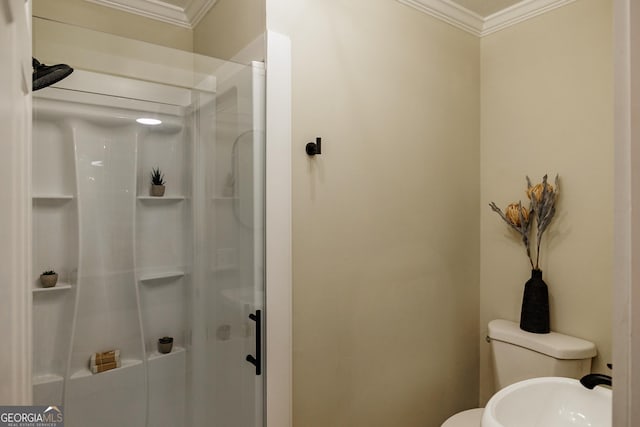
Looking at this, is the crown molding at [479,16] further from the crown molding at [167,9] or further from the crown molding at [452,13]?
the crown molding at [167,9]

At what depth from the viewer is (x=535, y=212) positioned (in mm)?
1774

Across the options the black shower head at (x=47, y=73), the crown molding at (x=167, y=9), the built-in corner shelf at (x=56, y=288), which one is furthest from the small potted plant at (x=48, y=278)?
the crown molding at (x=167, y=9)

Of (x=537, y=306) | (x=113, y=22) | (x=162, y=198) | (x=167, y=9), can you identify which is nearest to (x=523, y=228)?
(x=537, y=306)

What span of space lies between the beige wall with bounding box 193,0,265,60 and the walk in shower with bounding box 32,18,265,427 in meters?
0.19

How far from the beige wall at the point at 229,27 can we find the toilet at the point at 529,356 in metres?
1.73

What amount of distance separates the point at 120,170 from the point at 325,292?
835 millimetres

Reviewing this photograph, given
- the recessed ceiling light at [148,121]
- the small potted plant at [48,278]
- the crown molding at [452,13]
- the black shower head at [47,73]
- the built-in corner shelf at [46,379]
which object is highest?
the crown molding at [452,13]

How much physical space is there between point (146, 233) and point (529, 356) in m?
1.69

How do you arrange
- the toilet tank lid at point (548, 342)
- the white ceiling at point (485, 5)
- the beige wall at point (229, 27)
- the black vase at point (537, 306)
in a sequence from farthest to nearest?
the white ceiling at point (485, 5) → the black vase at point (537, 306) → the toilet tank lid at point (548, 342) → the beige wall at point (229, 27)

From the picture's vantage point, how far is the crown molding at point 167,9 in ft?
5.84

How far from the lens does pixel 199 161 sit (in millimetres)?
1313

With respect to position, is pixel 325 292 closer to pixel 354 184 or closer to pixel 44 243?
pixel 354 184

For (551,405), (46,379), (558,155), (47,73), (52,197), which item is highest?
(47,73)

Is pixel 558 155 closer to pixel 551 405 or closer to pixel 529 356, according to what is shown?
pixel 529 356
